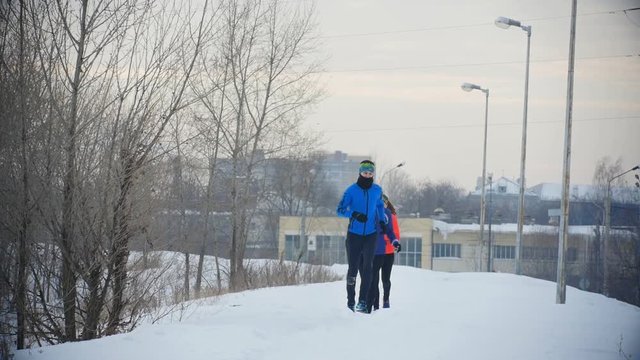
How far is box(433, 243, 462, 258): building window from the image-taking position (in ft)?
272

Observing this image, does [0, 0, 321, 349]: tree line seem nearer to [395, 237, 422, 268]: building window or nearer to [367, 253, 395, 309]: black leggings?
[367, 253, 395, 309]: black leggings

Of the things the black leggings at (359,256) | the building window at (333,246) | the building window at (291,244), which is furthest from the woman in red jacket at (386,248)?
the building window at (333,246)

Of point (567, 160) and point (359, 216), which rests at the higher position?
point (567, 160)

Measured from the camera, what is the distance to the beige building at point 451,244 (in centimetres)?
7388

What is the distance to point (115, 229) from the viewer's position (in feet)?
30.6

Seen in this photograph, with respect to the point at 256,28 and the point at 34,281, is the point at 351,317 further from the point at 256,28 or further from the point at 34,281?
the point at 256,28

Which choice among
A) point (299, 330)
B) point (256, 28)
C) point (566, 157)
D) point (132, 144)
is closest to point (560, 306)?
point (566, 157)

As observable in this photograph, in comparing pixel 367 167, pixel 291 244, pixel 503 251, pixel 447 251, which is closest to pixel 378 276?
pixel 367 167

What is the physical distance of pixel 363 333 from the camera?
362 inches

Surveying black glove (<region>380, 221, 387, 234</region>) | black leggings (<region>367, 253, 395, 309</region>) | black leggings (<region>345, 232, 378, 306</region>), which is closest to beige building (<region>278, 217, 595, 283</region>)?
black leggings (<region>367, 253, 395, 309</region>)

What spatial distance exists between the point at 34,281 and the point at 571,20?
13820mm

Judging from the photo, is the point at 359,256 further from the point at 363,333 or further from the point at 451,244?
the point at 451,244

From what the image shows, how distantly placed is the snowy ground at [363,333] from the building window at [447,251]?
69.5 m

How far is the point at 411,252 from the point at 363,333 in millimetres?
72440
